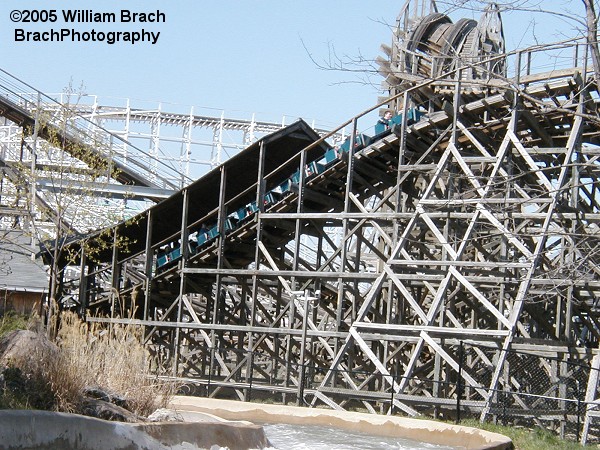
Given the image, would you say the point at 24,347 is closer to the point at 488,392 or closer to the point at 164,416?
the point at 164,416

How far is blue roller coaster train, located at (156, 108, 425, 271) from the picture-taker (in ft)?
83.9

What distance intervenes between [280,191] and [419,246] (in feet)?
15.1

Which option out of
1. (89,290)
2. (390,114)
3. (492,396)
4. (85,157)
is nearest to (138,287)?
A: (89,290)

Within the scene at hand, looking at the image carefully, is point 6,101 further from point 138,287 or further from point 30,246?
point 138,287

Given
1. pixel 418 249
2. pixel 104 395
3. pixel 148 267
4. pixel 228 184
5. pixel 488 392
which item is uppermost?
pixel 228 184

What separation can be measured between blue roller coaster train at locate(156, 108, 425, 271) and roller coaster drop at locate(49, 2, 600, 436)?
0.07 metres

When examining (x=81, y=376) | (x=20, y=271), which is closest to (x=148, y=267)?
(x=20, y=271)

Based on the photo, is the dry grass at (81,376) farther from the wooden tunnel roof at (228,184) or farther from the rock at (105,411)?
the wooden tunnel roof at (228,184)

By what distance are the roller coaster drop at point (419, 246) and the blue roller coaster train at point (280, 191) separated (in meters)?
0.07

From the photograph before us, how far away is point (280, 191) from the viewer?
26938 millimetres

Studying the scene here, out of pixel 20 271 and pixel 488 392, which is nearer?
pixel 488 392

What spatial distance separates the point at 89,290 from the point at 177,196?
4571mm

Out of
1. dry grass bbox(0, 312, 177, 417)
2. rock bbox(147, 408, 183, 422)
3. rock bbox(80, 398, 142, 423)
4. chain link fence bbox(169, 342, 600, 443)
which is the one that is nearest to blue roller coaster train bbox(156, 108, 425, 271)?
chain link fence bbox(169, 342, 600, 443)

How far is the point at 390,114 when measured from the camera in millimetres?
29766
